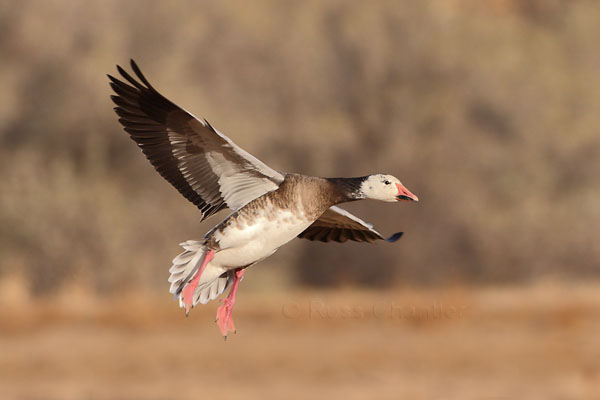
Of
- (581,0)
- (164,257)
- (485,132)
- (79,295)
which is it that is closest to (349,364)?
(79,295)

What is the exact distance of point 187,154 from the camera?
6.28 m

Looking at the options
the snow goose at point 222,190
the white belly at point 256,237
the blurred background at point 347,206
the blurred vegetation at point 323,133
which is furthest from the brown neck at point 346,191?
the blurred vegetation at point 323,133

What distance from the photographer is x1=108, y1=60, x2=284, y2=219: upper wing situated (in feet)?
20.1

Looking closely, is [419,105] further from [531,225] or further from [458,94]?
[531,225]

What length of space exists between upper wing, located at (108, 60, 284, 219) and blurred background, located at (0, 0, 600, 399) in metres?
8.07

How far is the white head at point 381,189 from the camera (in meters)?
6.06

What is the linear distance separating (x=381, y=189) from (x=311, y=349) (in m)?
9.89

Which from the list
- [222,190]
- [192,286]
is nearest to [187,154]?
[222,190]

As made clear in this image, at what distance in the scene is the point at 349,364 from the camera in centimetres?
1497

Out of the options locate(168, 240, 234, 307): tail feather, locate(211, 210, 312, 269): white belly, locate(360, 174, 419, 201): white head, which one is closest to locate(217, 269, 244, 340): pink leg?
locate(168, 240, 234, 307): tail feather

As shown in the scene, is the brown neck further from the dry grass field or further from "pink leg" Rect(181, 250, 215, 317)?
the dry grass field

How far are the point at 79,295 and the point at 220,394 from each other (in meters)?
5.33

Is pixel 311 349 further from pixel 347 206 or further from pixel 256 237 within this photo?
pixel 256 237

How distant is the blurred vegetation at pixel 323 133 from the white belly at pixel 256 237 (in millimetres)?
13997
